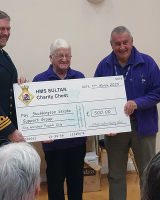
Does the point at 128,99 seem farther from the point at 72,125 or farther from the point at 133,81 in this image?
the point at 72,125

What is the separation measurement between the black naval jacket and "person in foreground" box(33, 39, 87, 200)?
0.31 meters

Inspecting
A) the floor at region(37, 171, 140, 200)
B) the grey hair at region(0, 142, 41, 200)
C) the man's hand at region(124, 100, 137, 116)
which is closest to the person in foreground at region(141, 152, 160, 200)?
A: the grey hair at region(0, 142, 41, 200)

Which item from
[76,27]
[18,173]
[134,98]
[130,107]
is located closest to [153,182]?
[18,173]

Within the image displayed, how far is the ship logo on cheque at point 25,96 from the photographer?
98.0 inches

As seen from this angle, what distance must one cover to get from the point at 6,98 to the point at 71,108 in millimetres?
627

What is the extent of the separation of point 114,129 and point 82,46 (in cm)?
205

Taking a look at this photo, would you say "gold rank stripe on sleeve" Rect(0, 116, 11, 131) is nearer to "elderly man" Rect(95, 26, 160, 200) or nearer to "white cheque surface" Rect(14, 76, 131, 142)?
"white cheque surface" Rect(14, 76, 131, 142)

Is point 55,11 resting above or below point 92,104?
above

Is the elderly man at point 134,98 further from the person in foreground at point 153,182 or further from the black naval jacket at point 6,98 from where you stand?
the person in foreground at point 153,182

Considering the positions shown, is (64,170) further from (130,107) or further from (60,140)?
(130,107)

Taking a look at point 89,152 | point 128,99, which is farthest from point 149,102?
point 89,152

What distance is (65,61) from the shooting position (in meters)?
2.53

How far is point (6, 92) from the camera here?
240 cm

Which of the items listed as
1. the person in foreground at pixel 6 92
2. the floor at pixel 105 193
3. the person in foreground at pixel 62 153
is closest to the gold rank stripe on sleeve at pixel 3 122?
the person in foreground at pixel 6 92
